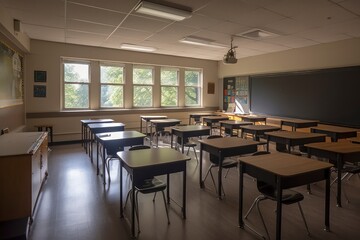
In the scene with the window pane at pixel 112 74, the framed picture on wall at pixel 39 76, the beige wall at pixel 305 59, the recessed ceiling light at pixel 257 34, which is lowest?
the framed picture on wall at pixel 39 76

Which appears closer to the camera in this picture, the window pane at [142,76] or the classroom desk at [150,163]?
the classroom desk at [150,163]

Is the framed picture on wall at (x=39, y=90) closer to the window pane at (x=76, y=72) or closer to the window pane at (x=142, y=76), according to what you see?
the window pane at (x=76, y=72)

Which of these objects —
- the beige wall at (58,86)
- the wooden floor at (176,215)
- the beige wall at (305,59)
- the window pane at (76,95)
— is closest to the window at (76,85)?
the window pane at (76,95)

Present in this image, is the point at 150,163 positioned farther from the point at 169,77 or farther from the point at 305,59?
the point at 169,77

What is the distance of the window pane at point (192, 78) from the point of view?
8.96 m

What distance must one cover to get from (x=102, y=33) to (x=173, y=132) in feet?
9.12

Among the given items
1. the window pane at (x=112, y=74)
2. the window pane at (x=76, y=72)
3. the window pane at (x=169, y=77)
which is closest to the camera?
the window pane at (x=76, y=72)

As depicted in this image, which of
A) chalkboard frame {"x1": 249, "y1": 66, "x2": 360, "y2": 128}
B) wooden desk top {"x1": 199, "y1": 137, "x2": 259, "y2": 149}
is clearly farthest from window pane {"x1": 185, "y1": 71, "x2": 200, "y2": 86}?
wooden desk top {"x1": 199, "y1": 137, "x2": 259, "y2": 149}

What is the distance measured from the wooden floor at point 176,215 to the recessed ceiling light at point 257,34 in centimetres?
303

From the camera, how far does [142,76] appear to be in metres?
8.01

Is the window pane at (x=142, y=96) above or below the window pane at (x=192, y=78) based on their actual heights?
below

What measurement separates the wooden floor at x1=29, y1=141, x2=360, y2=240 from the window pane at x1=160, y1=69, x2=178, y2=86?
199 inches

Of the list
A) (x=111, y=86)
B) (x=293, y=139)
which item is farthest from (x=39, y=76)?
(x=293, y=139)

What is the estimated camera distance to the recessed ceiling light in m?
4.99
